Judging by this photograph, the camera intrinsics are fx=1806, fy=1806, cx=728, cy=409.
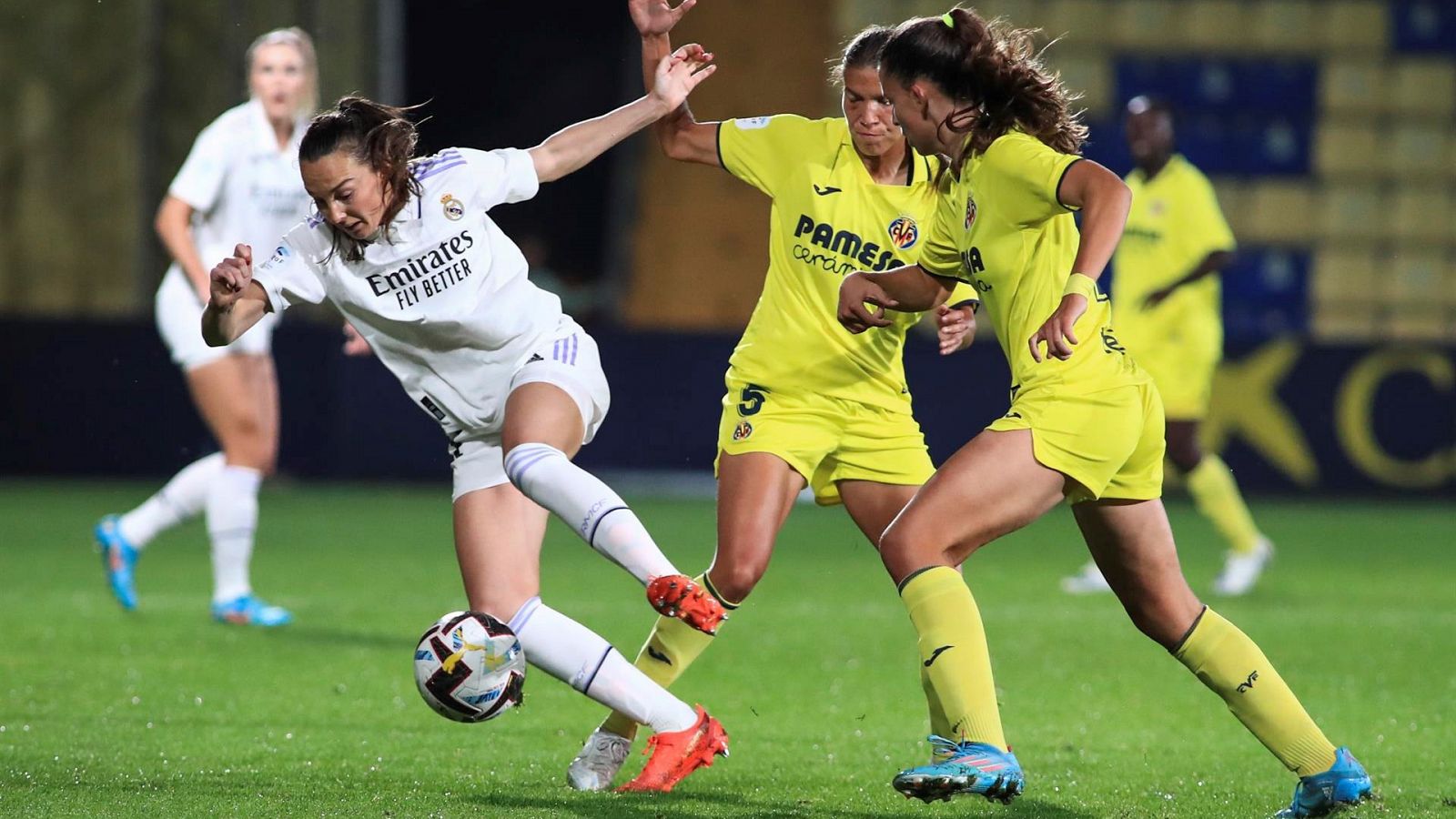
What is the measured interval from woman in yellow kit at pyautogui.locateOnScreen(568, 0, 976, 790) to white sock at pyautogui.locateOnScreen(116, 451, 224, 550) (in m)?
3.63

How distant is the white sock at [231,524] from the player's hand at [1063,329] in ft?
15.8

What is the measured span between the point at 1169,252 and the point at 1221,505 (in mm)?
1327

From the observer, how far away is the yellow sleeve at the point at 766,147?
5090 millimetres

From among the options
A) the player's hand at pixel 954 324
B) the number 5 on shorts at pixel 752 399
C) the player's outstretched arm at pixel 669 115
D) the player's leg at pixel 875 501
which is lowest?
the player's leg at pixel 875 501

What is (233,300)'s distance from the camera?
4.40 m

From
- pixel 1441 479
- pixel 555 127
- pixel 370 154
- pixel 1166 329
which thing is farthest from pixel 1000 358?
pixel 370 154

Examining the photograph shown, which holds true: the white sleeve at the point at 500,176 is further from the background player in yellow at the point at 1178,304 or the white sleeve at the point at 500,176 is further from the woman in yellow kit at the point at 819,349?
the background player in yellow at the point at 1178,304

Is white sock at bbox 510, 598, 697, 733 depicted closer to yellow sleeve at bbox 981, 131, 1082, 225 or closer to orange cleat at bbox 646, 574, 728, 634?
orange cleat at bbox 646, 574, 728, 634

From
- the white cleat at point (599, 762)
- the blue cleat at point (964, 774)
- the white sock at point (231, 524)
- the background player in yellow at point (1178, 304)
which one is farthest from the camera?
A: the background player in yellow at point (1178, 304)

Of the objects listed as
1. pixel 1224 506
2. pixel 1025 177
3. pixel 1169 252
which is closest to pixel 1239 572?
pixel 1224 506

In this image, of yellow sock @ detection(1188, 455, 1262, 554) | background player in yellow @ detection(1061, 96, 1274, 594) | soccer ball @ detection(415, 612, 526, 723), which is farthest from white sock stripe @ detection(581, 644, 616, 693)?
yellow sock @ detection(1188, 455, 1262, 554)

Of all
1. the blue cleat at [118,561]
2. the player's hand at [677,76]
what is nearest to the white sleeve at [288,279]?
the player's hand at [677,76]

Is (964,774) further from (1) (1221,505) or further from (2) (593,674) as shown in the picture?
(1) (1221,505)

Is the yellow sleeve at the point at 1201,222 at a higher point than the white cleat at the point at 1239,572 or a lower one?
higher
